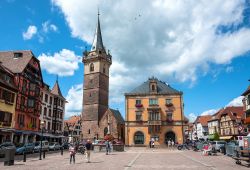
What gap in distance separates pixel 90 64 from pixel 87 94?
10026 millimetres

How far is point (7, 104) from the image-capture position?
3844 cm

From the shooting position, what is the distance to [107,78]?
3329 inches

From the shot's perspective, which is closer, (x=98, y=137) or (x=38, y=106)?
(x=38, y=106)

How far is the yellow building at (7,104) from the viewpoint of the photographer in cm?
3684

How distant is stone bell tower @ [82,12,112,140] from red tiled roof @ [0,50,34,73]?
31.4 metres

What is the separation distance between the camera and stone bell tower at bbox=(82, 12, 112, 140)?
74.6m

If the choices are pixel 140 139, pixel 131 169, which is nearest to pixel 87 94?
pixel 140 139

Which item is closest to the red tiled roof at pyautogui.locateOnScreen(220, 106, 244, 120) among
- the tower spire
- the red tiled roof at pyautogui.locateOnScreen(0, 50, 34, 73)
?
the tower spire

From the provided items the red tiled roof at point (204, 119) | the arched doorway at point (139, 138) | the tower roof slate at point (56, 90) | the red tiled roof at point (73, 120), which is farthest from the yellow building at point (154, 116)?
the red tiled roof at point (73, 120)

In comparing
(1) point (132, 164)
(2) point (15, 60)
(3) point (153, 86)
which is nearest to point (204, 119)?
(3) point (153, 86)

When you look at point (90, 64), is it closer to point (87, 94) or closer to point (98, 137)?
point (87, 94)

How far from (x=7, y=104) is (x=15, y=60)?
1114 cm

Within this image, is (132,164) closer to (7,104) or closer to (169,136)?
(7,104)

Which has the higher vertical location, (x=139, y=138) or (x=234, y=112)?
(x=234, y=112)
